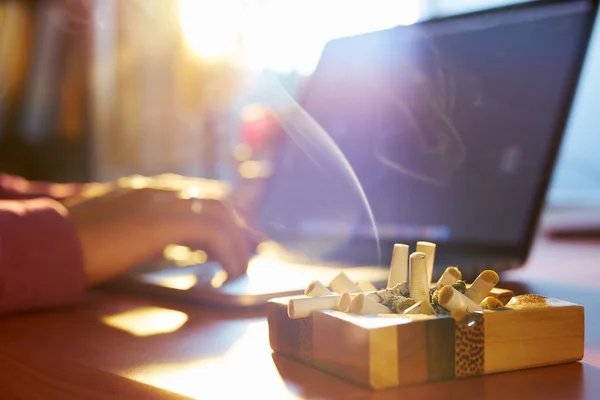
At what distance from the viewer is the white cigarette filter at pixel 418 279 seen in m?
0.35

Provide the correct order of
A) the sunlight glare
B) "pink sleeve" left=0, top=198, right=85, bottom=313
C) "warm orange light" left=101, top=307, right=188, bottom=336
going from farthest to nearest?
the sunlight glare < "pink sleeve" left=0, top=198, right=85, bottom=313 < "warm orange light" left=101, top=307, right=188, bottom=336

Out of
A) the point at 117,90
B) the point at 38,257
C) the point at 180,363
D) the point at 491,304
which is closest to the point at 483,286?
the point at 491,304

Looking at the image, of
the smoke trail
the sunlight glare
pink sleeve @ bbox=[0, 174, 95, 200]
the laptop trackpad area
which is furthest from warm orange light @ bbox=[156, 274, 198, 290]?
the sunlight glare

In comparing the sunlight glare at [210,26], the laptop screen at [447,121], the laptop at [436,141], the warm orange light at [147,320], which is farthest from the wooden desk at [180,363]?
the sunlight glare at [210,26]

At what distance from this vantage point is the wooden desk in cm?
31

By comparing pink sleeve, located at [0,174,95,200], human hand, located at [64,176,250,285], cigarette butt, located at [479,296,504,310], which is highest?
pink sleeve, located at [0,174,95,200]

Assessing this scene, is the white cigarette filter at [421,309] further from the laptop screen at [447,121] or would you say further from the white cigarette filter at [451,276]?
the laptop screen at [447,121]

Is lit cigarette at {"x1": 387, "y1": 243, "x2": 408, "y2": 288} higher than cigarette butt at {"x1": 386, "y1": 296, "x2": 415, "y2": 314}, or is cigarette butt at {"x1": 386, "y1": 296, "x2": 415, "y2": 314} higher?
lit cigarette at {"x1": 387, "y1": 243, "x2": 408, "y2": 288}

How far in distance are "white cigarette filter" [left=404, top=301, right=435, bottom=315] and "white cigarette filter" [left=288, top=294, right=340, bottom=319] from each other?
0.14ft

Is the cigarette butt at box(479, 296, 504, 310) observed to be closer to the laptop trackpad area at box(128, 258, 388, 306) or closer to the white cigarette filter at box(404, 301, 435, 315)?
the white cigarette filter at box(404, 301, 435, 315)

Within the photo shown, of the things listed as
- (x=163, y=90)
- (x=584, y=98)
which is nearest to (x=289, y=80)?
(x=584, y=98)

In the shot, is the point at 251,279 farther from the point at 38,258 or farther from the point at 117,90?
the point at 117,90

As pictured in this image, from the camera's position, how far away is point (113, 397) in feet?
1.15

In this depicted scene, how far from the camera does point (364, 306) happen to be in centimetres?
33
